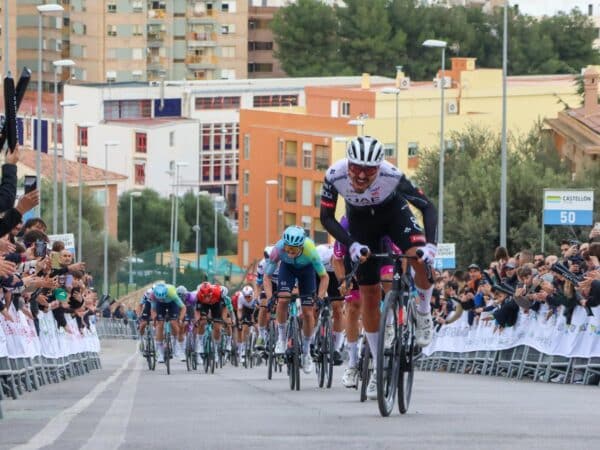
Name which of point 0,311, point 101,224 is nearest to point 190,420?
point 0,311

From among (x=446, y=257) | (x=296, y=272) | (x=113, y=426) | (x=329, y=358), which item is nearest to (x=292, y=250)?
(x=296, y=272)

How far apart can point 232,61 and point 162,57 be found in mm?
8992

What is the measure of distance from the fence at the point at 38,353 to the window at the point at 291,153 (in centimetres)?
9029

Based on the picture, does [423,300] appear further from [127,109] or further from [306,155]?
[127,109]

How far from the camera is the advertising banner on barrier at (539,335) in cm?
2478

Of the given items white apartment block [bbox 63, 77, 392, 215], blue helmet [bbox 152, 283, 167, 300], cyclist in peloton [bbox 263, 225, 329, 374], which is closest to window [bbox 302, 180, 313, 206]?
white apartment block [bbox 63, 77, 392, 215]

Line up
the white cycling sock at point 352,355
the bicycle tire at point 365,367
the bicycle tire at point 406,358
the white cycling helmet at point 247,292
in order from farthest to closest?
the white cycling helmet at point 247,292 < the white cycling sock at point 352,355 < the bicycle tire at point 365,367 < the bicycle tire at point 406,358

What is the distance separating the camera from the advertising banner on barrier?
81.3ft

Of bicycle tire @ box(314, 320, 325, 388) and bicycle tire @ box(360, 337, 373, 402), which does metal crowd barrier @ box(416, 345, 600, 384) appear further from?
bicycle tire @ box(360, 337, 373, 402)

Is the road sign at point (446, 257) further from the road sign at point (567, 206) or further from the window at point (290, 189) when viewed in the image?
the window at point (290, 189)

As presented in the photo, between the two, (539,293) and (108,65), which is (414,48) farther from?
(539,293)

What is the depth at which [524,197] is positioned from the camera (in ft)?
227

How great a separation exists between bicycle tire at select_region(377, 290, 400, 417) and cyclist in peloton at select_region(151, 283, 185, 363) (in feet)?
62.5

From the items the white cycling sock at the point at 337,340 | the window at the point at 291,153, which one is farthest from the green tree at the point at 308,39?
the white cycling sock at the point at 337,340
